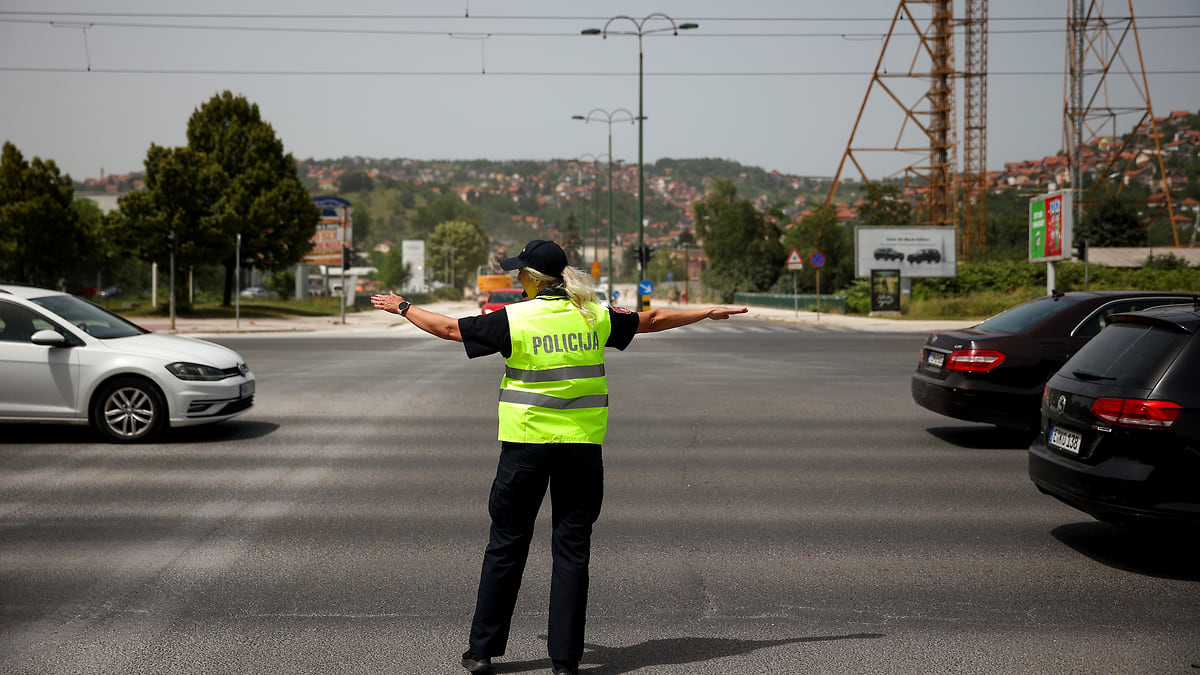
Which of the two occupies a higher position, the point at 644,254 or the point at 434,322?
the point at 644,254

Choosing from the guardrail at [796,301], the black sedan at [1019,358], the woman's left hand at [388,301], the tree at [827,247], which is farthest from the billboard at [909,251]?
the woman's left hand at [388,301]

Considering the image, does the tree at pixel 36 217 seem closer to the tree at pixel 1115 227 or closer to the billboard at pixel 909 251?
the billboard at pixel 909 251

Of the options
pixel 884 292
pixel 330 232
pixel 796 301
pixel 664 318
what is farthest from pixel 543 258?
pixel 330 232

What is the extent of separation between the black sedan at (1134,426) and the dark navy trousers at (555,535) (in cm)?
312

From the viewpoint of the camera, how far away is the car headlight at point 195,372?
10055 mm

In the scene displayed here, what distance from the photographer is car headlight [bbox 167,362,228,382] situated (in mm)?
10055

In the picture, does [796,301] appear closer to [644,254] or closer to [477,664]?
[644,254]

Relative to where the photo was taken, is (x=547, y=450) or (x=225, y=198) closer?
(x=547, y=450)

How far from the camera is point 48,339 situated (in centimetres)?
975

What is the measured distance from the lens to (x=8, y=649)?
435 cm

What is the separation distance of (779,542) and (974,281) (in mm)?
→ 45494

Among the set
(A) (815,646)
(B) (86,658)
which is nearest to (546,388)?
(A) (815,646)

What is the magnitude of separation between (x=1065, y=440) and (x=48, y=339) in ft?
29.0

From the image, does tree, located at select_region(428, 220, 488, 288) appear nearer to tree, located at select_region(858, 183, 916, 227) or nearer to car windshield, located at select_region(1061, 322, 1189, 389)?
tree, located at select_region(858, 183, 916, 227)
